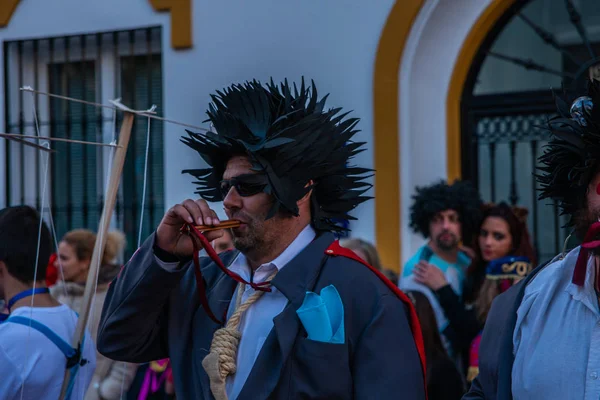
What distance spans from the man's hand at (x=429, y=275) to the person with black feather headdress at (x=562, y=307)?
7.48 ft

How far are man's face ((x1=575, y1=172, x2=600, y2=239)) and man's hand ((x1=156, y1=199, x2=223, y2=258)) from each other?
40.7 inches

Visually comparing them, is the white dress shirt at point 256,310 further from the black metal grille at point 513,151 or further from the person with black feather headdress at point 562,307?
the black metal grille at point 513,151

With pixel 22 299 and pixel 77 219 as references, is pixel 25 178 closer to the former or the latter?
pixel 77 219

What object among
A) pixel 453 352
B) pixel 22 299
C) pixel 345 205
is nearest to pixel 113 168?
pixel 22 299

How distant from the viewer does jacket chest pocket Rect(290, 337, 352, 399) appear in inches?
96.7

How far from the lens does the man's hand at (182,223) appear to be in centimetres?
267

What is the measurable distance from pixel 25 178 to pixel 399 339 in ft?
18.1

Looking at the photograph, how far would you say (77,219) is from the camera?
290 inches

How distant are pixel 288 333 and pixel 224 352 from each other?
21 cm

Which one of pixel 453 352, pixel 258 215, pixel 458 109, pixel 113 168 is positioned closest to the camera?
pixel 258 215

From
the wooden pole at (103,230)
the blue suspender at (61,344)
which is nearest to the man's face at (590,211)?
the wooden pole at (103,230)

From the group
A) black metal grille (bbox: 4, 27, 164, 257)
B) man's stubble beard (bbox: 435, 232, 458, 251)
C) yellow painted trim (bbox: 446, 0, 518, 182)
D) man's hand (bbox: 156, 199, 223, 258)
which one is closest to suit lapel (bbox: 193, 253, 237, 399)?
man's hand (bbox: 156, 199, 223, 258)

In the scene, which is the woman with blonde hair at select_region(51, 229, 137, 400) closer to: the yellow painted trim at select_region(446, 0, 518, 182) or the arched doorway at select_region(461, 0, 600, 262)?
the yellow painted trim at select_region(446, 0, 518, 182)

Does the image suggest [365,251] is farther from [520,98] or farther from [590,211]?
[590,211]
